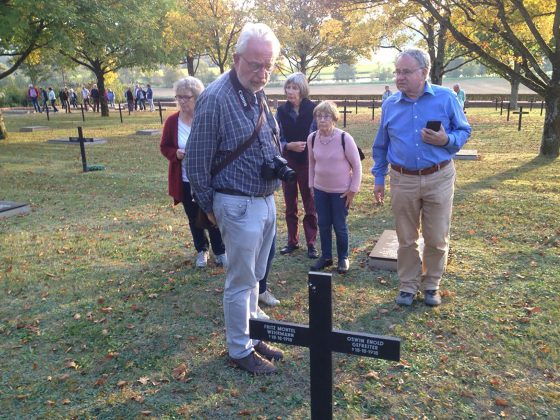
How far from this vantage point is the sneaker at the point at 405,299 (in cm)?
426

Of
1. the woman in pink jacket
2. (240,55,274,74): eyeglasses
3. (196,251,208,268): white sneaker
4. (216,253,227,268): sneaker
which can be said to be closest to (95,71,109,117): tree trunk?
(196,251,208,268): white sneaker

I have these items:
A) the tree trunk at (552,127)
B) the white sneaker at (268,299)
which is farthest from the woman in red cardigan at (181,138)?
the tree trunk at (552,127)

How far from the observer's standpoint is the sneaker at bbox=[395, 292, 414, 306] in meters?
4.26

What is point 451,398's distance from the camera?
3064mm

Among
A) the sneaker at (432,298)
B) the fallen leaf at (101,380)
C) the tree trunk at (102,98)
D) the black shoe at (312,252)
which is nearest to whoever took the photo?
the fallen leaf at (101,380)

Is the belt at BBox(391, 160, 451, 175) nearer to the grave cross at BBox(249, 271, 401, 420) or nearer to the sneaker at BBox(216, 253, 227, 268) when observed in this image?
the grave cross at BBox(249, 271, 401, 420)

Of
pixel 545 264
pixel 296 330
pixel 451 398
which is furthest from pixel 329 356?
pixel 545 264

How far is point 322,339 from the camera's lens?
7.11 ft

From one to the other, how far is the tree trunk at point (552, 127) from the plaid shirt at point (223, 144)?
10.7 meters

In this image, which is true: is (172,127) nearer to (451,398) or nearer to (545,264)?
(451,398)

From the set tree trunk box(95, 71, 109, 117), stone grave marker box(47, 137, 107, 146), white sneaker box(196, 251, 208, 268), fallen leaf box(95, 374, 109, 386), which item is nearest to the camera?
fallen leaf box(95, 374, 109, 386)

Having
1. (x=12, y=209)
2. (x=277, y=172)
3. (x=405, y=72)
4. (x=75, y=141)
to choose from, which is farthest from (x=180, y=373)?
(x=75, y=141)

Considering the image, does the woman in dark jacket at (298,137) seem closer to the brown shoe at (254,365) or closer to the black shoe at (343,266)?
the black shoe at (343,266)

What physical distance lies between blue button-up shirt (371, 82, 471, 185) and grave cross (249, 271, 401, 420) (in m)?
2.11
